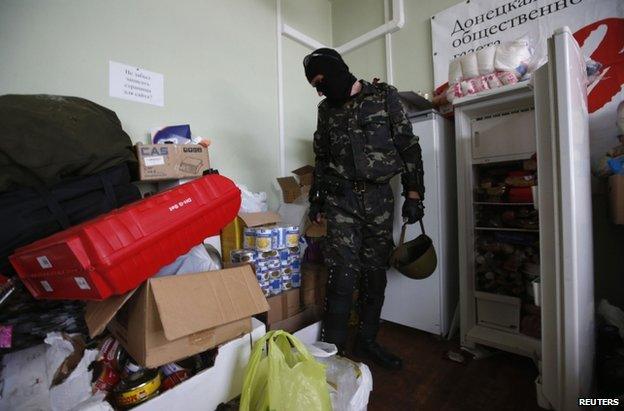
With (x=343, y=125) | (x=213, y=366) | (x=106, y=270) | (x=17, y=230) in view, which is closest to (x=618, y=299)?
(x=343, y=125)

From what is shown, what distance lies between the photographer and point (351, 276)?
1.37 metres

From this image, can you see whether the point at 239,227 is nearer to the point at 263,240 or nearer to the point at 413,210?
the point at 263,240

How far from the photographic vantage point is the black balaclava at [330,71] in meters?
1.35

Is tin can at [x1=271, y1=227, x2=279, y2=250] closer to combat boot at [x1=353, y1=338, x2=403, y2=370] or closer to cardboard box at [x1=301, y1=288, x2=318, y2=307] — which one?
cardboard box at [x1=301, y1=288, x2=318, y2=307]

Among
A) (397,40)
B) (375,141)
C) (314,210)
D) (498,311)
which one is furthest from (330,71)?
(498,311)

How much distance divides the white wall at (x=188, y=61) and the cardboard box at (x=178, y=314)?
1.00 m

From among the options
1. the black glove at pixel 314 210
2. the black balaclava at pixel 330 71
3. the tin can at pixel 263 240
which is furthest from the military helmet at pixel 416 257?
the black balaclava at pixel 330 71

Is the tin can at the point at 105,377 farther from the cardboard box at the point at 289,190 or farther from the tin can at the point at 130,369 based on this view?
the cardboard box at the point at 289,190

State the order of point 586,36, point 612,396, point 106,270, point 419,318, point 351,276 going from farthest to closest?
point 419,318
point 586,36
point 351,276
point 612,396
point 106,270

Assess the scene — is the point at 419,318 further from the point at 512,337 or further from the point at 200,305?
the point at 200,305

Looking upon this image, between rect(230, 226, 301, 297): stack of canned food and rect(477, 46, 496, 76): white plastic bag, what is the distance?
52.9 inches

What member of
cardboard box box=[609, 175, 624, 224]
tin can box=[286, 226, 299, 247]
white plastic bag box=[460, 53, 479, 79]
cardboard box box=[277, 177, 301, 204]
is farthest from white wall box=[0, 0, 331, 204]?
cardboard box box=[609, 175, 624, 224]

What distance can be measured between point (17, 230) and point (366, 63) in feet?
8.16

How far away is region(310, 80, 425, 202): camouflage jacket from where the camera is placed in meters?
1.42
